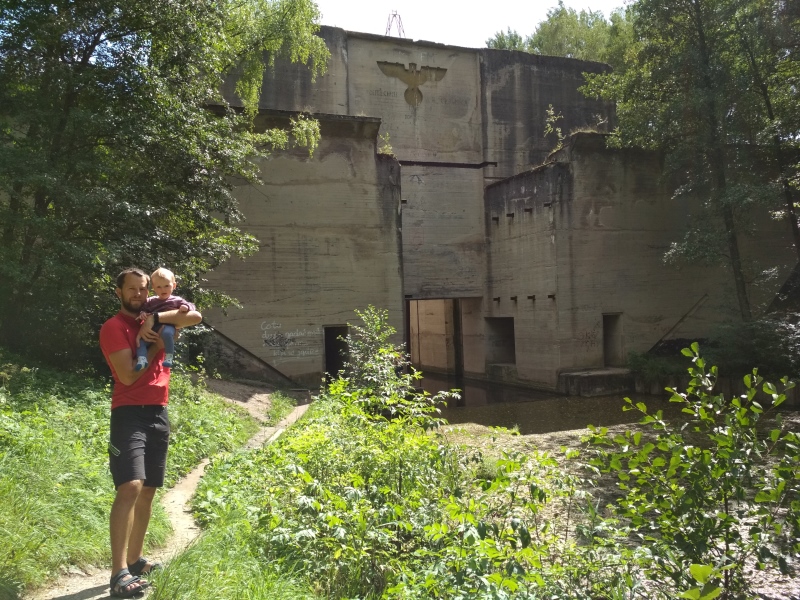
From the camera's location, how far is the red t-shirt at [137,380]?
3230mm

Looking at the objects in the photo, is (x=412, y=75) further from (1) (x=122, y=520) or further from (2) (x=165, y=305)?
(1) (x=122, y=520)

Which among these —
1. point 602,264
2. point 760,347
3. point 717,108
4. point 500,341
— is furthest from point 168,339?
point 500,341

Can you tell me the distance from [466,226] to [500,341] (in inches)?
158

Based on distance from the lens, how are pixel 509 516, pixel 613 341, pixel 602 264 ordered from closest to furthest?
pixel 509 516, pixel 602 264, pixel 613 341

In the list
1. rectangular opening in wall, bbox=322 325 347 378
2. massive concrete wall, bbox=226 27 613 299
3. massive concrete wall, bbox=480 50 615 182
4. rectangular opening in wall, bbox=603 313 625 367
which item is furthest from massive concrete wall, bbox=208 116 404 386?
rectangular opening in wall, bbox=603 313 625 367

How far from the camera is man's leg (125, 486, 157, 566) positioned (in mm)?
3258

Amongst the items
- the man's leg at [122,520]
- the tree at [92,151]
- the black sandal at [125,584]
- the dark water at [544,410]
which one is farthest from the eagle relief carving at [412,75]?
the black sandal at [125,584]

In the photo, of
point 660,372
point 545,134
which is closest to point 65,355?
point 660,372

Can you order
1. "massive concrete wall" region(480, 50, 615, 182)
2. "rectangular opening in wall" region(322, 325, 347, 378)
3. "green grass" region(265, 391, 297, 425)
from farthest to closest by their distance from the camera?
1. "massive concrete wall" region(480, 50, 615, 182)
2. "rectangular opening in wall" region(322, 325, 347, 378)
3. "green grass" region(265, 391, 297, 425)

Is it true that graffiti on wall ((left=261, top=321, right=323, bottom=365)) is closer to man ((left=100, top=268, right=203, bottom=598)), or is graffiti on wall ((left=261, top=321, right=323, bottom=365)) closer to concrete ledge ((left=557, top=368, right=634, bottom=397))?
concrete ledge ((left=557, top=368, right=634, bottom=397))

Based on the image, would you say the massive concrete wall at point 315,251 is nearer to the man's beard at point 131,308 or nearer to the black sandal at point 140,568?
the man's beard at point 131,308

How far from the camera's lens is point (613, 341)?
18234mm

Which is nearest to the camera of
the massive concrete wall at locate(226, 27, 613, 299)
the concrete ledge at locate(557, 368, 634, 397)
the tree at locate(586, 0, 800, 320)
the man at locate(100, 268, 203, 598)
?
the man at locate(100, 268, 203, 598)

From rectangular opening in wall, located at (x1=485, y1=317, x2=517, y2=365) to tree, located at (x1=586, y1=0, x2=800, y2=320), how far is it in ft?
20.4
